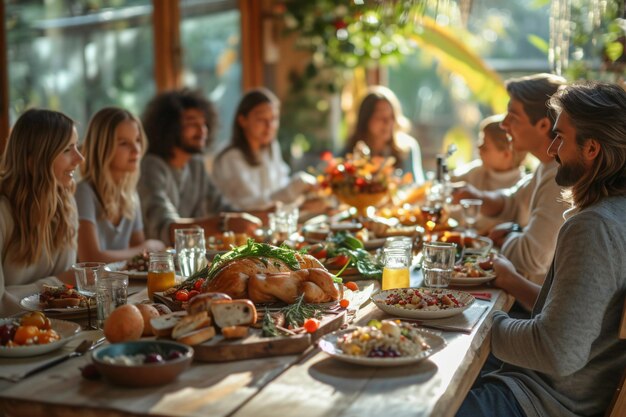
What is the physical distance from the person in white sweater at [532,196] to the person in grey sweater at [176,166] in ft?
5.21

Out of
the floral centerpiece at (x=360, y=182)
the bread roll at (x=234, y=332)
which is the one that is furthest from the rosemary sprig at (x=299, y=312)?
the floral centerpiece at (x=360, y=182)

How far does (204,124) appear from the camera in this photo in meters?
4.94

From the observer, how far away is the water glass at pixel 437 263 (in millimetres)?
2641

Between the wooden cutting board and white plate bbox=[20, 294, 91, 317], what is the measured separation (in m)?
0.54

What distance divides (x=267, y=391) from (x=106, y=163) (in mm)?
2223

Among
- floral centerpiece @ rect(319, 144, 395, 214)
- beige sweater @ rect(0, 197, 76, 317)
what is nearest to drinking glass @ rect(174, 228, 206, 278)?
beige sweater @ rect(0, 197, 76, 317)

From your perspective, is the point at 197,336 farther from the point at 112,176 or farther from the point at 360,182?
the point at 360,182

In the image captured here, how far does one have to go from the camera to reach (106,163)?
3.71 m

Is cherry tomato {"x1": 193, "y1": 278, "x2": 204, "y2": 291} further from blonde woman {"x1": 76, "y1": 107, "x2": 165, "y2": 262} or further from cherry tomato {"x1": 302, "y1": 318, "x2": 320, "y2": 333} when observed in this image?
blonde woman {"x1": 76, "y1": 107, "x2": 165, "y2": 262}

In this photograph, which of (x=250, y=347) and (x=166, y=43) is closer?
(x=250, y=347)

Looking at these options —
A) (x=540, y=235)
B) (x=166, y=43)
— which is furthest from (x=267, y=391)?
(x=166, y=43)

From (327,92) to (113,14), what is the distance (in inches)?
84.3

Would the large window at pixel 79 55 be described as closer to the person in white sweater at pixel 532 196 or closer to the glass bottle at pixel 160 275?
the person in white sweater at pixel 532 196

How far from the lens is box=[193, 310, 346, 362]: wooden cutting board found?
1920 millimetres
